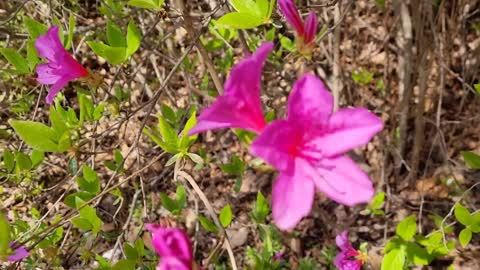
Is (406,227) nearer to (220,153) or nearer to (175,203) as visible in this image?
(175,203)

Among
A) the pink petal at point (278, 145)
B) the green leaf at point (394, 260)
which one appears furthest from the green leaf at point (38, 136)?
the green leaf at point (394, 260)

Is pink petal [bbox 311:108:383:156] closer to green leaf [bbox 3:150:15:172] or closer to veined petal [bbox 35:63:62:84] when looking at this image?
veined petal [bbox 35:63:62:84]

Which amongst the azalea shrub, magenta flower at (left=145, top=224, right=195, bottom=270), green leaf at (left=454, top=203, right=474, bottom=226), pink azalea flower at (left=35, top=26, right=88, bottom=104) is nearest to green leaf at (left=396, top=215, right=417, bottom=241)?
the azalea shrub

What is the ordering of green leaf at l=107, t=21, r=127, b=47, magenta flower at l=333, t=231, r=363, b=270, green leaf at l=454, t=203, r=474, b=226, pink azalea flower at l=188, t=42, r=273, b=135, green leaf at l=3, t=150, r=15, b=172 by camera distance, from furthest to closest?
magenta flower at l=333, t=231, r=363, b=270, green leaf at l=3, t=150, r=15, b=172, green leaf at l=454, t=203, r=474, b=226, green leaf at l=107, t=21, r=127, b=47, pink azalea flower at l=188, t=42, r=273, b=135

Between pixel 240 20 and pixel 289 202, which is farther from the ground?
pixel 240 20

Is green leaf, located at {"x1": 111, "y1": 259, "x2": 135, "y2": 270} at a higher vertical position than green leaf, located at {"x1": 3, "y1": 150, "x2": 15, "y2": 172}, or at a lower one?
lower

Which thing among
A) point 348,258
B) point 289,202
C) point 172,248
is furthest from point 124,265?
point 348,258
